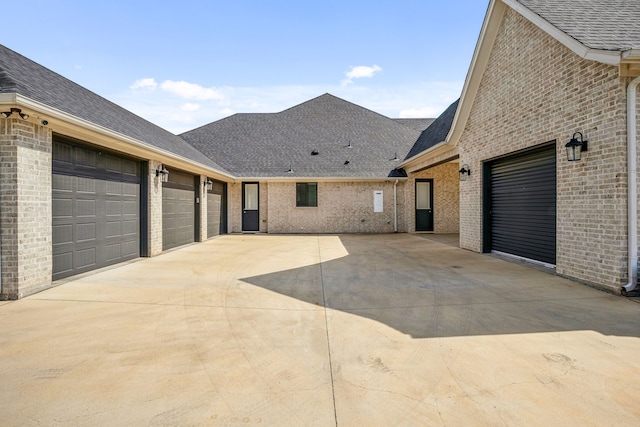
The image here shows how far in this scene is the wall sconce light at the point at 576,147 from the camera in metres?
5.85

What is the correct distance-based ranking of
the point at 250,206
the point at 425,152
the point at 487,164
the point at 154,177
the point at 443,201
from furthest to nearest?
the point at 250,206, the point at 443,201, the point at 425,152, the point at 487,164, the point at 154,177

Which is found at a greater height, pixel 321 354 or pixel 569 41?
pixel 569 41

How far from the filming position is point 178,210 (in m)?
11.4

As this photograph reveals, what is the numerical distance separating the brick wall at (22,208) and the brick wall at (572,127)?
366 inches

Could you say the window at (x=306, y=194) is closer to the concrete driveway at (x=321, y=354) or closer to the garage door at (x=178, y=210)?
the garage door at (x=178, y=210)

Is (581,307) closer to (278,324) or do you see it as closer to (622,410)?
(622,410)

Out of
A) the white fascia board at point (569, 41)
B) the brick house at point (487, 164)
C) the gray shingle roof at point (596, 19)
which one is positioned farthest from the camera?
the gray shingle roof at point (596, 19)

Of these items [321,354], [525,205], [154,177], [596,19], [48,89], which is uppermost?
[596,19]

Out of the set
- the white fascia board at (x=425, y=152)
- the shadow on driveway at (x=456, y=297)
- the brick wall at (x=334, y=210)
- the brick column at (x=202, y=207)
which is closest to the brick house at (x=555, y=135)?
the white fascia board at (x=425, y=152)

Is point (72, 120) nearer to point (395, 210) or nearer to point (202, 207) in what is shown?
point (202, 207)

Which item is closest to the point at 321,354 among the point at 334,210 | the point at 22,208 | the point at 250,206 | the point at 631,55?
the point at 22,208

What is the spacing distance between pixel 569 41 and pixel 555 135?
1.72m

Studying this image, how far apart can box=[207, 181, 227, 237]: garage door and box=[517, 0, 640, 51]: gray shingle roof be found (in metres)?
12.5

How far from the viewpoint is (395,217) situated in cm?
1708
